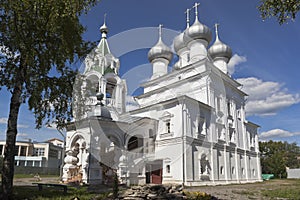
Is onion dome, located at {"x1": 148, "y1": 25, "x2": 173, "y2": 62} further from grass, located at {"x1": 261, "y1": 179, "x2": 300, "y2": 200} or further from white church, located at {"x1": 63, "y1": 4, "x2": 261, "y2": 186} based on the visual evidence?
grass, located at {"x1": 261, "y1": 179, "x2": 300, "y2": 200}

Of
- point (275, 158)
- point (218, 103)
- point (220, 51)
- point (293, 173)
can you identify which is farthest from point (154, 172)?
point (293, 173)

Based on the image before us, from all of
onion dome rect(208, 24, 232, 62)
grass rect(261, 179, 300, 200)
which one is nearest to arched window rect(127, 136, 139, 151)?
grass rect(261, 179, 300, 200)

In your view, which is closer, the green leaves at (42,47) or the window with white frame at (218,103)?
the green leaves at (42,47)

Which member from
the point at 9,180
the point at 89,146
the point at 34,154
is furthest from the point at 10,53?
the point at 34,154

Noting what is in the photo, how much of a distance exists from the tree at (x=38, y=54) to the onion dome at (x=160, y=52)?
55.3ft

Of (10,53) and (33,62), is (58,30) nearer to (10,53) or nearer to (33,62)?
(33,62)

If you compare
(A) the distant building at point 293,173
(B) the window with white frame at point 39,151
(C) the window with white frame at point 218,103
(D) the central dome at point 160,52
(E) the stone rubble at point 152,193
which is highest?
(D) the central dome at point 160,52

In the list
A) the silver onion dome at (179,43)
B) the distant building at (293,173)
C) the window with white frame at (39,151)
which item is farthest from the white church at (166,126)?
the window with white frame at (39,151)

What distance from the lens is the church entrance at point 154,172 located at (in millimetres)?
18875

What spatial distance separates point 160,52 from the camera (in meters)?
27.5

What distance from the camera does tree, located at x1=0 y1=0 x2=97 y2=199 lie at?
9.05m

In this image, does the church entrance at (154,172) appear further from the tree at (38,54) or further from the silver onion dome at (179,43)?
the silver onion dome at (179,43)

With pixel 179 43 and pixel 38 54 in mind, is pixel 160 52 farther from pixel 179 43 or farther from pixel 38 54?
pixel 38 54

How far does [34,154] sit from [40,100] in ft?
176
